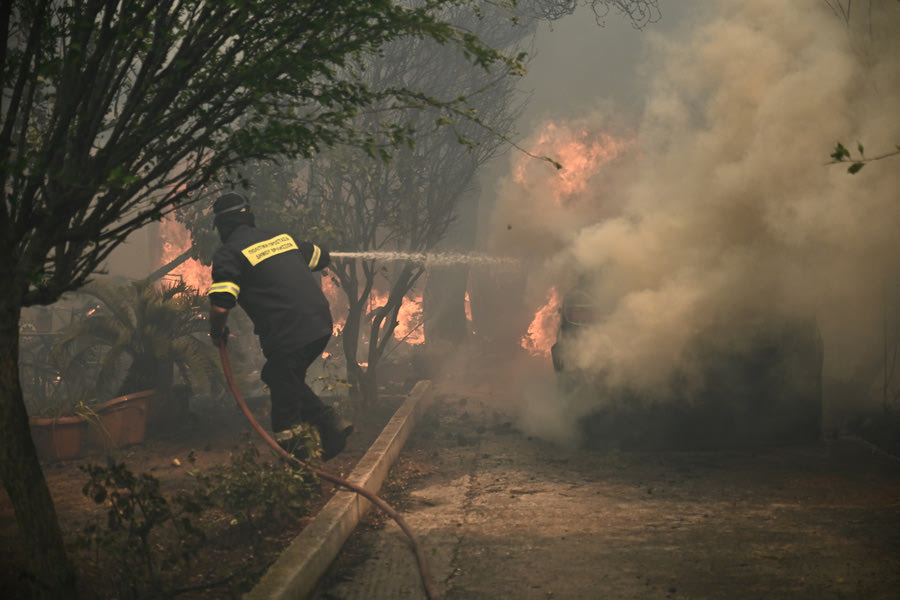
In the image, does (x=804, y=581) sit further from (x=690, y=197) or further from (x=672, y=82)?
(x=672, y=82)

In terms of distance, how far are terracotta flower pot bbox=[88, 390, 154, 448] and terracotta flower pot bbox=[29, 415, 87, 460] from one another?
0.27 meters

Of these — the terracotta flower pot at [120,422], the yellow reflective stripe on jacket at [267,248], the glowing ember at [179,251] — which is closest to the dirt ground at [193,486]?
the terracotta flower pot at [120,422]

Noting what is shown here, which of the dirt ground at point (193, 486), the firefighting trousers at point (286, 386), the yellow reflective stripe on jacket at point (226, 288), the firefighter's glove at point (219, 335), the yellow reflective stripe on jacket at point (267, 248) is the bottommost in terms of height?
the dirt ground at point (193, 486)

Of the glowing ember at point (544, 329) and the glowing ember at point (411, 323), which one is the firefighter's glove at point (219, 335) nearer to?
the glowing ember at point (544, 329)

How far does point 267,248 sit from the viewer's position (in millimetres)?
6062

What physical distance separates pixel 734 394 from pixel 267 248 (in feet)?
13.7

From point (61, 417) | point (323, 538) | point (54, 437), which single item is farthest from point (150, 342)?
point (323, 538)

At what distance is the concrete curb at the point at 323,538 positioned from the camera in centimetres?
364

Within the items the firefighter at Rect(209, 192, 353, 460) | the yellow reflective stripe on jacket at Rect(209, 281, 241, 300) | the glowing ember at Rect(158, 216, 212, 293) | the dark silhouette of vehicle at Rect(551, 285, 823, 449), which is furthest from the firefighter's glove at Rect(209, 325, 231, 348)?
the glowing ember at Rect(158, 216, 212, 293)

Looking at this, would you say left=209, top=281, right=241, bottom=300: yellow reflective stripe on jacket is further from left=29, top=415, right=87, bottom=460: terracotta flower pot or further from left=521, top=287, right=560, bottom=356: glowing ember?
left=521, top=287, right=560, bottom=356: glowing ember

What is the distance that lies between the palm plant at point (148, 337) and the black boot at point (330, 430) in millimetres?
2993

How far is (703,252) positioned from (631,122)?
10705 mm

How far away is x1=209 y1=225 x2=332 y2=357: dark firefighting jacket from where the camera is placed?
5953 millimetres

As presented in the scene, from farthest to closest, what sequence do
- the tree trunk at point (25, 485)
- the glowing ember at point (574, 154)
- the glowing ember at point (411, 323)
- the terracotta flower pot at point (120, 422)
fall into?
the glowing ember at point (411, 323) < the glowing ember at point (574, 154) < the terracotta flower pot at point (120, 422) < the tree trunk at point (25, 485)
